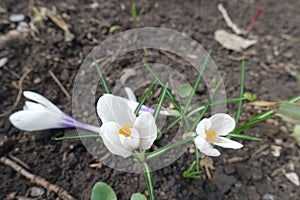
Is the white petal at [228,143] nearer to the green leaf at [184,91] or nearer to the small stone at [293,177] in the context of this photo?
the green leaf at [184,91]

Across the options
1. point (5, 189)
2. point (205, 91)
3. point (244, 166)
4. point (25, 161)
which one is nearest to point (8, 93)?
point (25, 161)

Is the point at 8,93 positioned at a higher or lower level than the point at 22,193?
higher

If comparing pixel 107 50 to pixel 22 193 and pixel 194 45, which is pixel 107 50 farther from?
pixel 22 193

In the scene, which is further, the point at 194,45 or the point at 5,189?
the point at 194,45

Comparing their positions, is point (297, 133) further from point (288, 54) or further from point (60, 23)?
point (60, 23)

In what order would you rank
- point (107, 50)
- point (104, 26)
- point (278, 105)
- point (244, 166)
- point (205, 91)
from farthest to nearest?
point (104, 26), point (107, 50), point (205, 91), point (244, 166), point (278, 105)

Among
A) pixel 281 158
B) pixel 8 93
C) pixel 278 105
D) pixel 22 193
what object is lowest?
pixel 281 158

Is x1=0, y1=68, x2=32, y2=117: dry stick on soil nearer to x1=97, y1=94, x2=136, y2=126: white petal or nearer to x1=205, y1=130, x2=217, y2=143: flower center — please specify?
x1=97, y1=94, x2=136, y2=126: white petal
